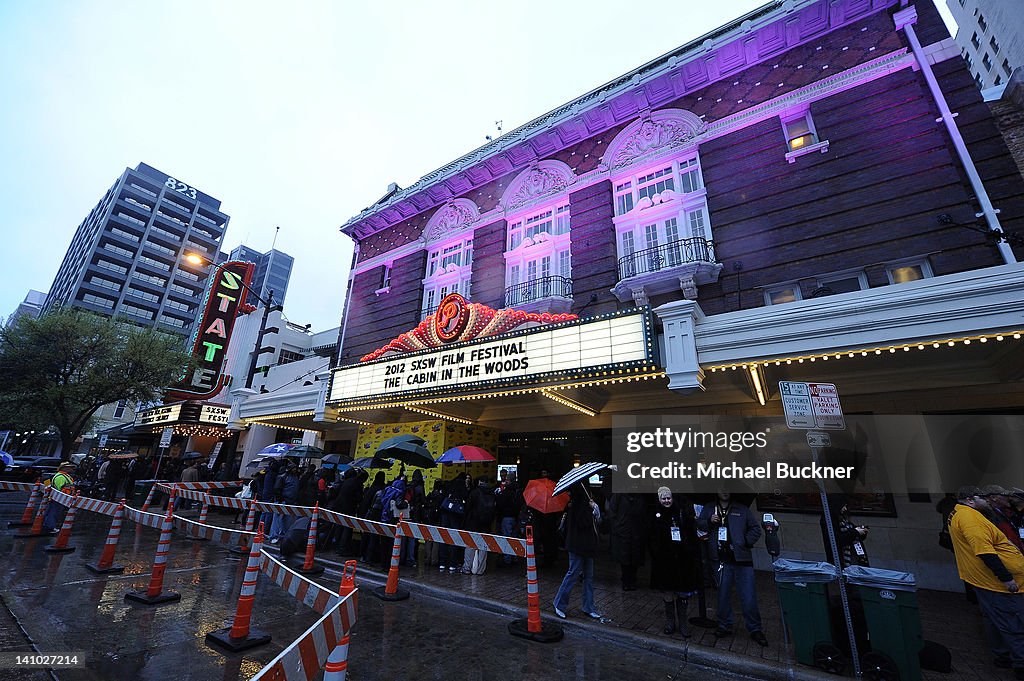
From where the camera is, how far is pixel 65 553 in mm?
9086

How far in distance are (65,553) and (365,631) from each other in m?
8.36

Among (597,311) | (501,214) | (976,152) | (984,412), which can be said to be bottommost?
(984,412)

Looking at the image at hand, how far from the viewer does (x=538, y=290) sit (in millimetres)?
15680

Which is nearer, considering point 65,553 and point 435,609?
point 435,609

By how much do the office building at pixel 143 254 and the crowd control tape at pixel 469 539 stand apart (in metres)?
74.1

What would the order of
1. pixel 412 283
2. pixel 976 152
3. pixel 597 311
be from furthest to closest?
pixel 412 283 → pixel 597 311 → pixel 976 152

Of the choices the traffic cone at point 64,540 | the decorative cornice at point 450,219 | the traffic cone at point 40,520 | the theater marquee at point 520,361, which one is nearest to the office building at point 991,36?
the decorative cornice at point 450,219

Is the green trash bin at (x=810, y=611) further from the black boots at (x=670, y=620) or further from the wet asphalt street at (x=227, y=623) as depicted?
the black boots at (x=670, y=620)

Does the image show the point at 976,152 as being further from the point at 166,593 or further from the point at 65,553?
the point at 65,553

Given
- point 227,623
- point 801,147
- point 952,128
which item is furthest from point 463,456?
point 952,128

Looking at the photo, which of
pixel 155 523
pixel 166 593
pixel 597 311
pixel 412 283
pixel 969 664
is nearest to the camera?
pixel 969 664

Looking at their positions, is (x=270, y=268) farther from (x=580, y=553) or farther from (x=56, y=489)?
(x=580, y=553)

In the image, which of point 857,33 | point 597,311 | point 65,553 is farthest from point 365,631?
point 857,33

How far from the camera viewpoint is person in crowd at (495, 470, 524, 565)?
10.4 meters
